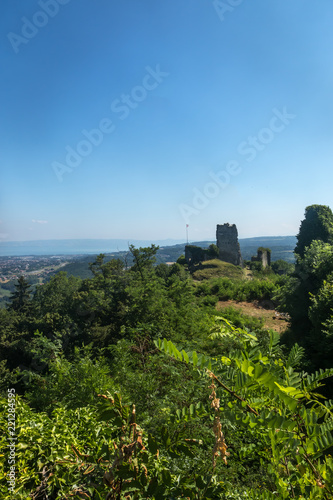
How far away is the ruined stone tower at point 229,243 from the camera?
40469 millimetres

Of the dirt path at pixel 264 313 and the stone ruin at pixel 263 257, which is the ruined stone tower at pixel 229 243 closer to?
the stone ruin at pixel 263 257

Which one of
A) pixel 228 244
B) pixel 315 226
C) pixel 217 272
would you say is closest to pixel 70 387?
pixel 315 226

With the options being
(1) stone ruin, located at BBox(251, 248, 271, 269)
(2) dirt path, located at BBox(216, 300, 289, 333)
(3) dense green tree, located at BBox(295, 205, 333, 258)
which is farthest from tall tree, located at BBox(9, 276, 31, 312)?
(1) stone ruin, located at BBox(251, 248, 271, 269)

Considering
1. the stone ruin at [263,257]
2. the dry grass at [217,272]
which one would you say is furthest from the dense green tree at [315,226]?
the stone ruin at [263,257]

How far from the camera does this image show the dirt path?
42.1ft

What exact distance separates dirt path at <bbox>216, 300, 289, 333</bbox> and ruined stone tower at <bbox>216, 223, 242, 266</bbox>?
931 inches

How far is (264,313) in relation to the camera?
15.3m

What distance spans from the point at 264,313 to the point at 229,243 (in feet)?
85.9

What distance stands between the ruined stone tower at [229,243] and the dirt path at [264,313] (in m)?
23.6

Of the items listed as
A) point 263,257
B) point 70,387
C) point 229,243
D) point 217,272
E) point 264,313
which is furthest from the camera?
point 229,243

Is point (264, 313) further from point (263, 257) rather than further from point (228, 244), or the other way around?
point (228, 244)

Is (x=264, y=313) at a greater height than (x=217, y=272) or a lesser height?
lesser

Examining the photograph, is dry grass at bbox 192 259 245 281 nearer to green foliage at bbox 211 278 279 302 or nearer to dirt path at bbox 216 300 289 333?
green foliage at bbox 211 278 279 302

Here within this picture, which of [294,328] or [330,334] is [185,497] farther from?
[294,328]
